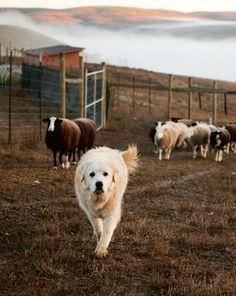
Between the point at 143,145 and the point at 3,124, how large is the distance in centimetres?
452

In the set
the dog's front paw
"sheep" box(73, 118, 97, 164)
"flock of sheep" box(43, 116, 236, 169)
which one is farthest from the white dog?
"sheep" box(73, 118, 97, 164)

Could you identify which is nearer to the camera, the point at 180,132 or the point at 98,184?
the point at 98,184

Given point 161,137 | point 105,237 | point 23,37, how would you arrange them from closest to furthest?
point 105,237, point 161,137, point 23,37

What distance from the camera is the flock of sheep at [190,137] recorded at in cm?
1647

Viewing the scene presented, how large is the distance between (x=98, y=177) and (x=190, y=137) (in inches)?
452

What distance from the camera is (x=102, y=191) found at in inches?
242

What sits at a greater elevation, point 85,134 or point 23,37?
point 23,37

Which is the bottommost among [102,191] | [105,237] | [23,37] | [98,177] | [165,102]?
[165,102]

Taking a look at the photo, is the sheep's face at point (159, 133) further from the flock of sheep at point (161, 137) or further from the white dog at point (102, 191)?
the white dog at point (102, 191)

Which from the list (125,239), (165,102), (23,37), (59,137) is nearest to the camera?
(125,239)

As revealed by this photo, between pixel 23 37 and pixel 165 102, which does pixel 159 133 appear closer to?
pixel 165 102

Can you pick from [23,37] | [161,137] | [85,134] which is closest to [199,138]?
[161,137]

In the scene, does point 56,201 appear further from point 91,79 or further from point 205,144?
point 91,79

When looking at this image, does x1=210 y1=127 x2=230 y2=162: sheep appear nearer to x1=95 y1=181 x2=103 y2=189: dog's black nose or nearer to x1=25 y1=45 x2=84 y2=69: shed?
x1=95 y1=181 x2=103 y2=189: dog's black nose
